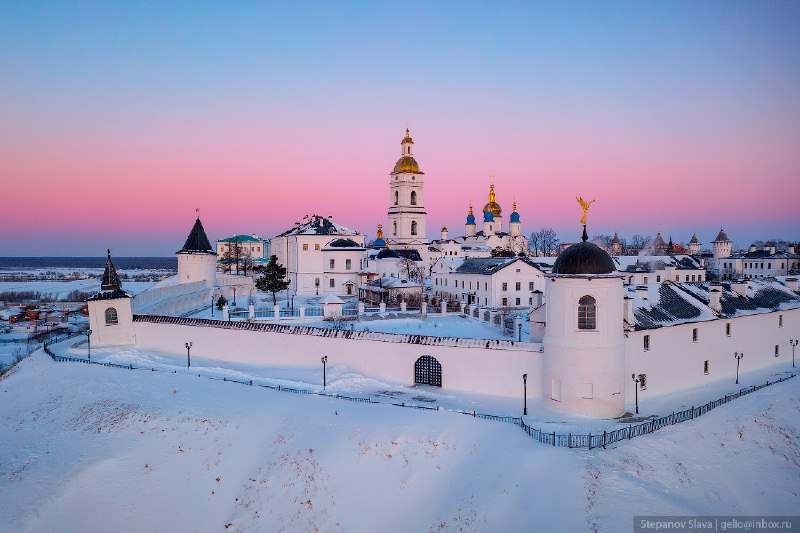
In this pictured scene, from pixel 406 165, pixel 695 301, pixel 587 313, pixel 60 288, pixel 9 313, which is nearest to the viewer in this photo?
pixel 587 313

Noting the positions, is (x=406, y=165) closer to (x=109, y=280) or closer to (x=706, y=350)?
(x=109, y=280)

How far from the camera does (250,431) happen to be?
17469 millimetres

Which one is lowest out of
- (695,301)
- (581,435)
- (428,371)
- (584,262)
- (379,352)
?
(581,435)

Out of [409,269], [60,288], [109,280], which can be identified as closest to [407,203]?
[409,269]

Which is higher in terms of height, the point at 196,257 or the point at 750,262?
the point at 196,257

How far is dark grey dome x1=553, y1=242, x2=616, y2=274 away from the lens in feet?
63.8

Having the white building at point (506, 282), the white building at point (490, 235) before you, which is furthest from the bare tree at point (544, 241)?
the white building at point (506, 282)

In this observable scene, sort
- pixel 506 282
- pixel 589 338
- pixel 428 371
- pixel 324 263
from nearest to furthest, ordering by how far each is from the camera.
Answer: pixel 589 338
pixel 428 371
pixel 506 282
pixel 324 263

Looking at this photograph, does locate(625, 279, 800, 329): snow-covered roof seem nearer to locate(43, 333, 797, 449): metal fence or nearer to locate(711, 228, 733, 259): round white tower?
locate(43, 333, 797, 449): metal fence

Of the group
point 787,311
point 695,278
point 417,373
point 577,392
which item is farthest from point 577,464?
point 695,278

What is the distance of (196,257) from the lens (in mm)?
43281

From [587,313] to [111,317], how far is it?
78.5 feet

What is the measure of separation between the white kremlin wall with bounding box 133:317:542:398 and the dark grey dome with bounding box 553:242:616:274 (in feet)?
11.1

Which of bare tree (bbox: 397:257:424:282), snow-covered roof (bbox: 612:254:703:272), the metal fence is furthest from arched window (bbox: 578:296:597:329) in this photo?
bare tree (bbox: 397:257:424:282)
